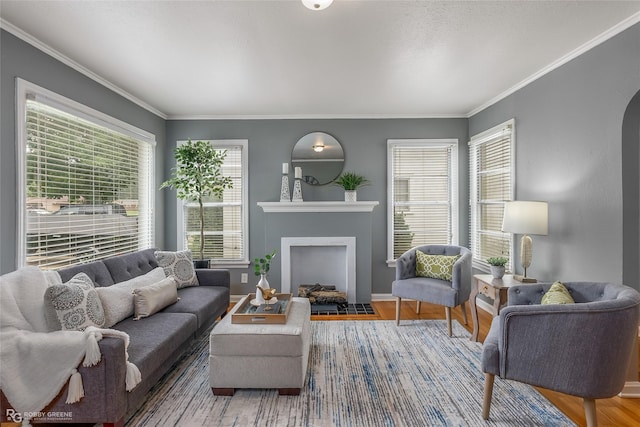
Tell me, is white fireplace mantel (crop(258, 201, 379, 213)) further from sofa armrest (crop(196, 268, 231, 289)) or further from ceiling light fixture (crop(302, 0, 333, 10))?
ceiling light fixture (crop(302, 0, 333, 10))

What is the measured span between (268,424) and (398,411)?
2.66 ft

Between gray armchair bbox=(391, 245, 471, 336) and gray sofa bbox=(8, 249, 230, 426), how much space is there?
1.94m

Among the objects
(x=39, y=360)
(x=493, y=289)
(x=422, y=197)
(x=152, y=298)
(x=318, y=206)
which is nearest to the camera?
(x=39, y=360)

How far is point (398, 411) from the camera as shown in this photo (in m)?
2.09

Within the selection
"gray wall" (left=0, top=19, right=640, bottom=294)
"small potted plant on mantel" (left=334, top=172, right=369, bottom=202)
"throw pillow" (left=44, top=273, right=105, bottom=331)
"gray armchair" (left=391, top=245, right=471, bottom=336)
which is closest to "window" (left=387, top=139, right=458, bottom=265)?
"gray wall" (left=0, top=19, right=640, bottom=294)

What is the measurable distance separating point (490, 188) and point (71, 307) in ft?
14.1

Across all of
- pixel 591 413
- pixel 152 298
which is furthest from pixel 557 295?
pixel 152 298

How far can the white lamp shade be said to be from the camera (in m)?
2.85

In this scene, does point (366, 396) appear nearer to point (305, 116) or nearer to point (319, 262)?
point (319, 262)

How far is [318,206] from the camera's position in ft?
14.2

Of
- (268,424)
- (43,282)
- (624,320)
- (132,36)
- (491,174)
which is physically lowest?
(268,424)

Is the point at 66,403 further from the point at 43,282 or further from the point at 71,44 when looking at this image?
the point at 71,44

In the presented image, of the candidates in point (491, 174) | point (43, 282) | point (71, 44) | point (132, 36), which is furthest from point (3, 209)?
point (491, 174)

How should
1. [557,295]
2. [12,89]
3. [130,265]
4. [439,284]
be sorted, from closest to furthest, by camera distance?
[557,295] → [12,89] → [130,265] → [439,284]
